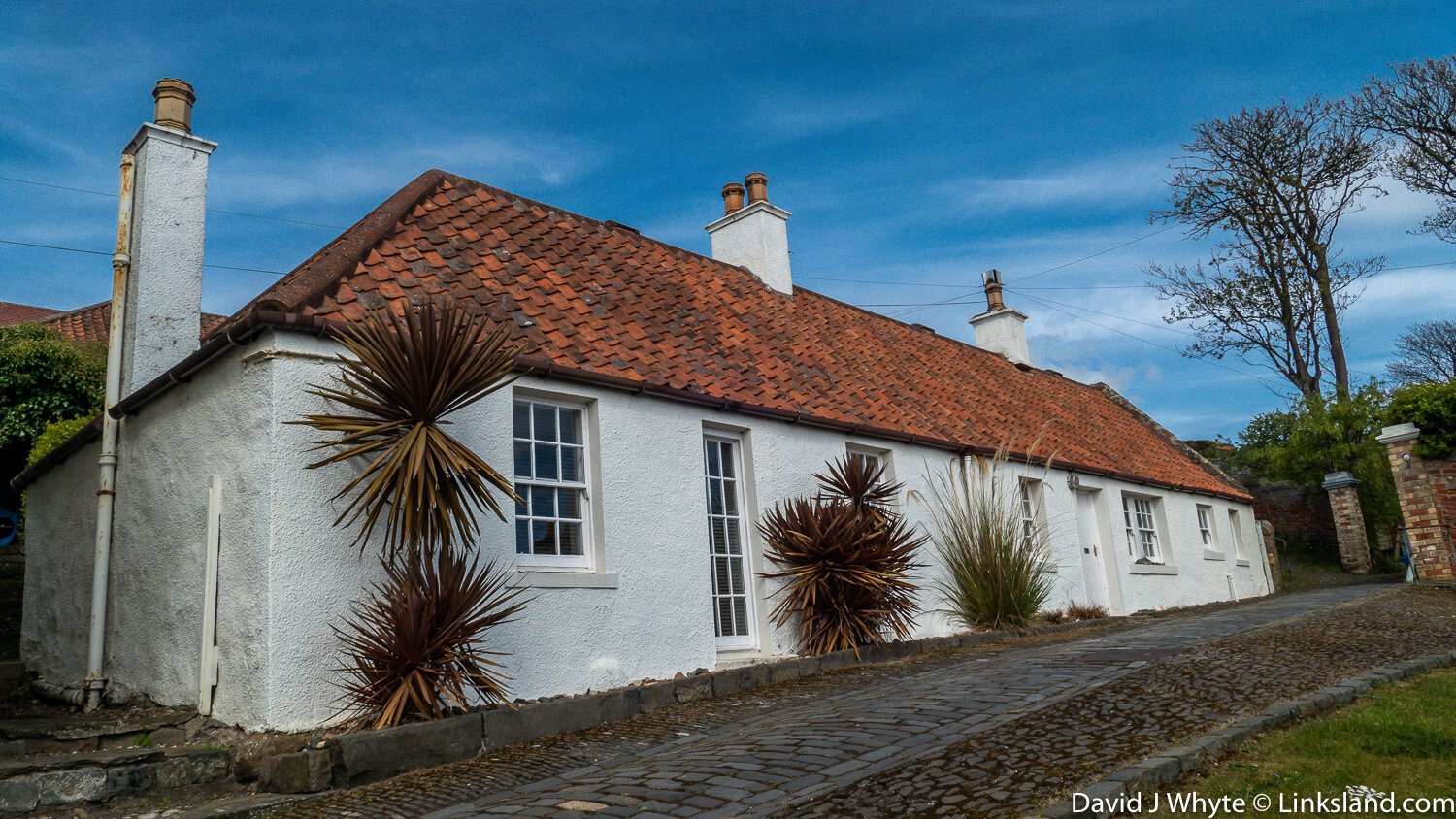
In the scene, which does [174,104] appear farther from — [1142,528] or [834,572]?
[1142,528]

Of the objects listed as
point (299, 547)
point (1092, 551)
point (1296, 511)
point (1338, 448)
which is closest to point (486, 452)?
point (299, 547)

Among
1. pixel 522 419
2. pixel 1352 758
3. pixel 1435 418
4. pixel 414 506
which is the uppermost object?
pixel 1435 418

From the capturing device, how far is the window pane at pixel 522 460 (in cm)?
853

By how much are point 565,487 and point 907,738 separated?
155 inches

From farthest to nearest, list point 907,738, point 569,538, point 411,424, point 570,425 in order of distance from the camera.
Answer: point 570,425, point 569,538, point 411,424, point 907,738

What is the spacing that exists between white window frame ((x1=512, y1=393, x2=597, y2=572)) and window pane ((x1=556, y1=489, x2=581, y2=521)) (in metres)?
0.02

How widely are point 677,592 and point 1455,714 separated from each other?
5.77 m

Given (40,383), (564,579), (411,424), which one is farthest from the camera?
(40,383)

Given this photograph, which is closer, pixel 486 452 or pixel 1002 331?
pixel 486 452

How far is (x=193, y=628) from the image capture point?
7.50 meters

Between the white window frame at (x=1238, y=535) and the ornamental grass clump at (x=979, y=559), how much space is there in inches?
435

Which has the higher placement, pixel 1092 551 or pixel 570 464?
pixel 570 464

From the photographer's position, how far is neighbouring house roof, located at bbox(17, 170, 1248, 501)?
861 cm

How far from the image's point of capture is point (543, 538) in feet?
28.1
